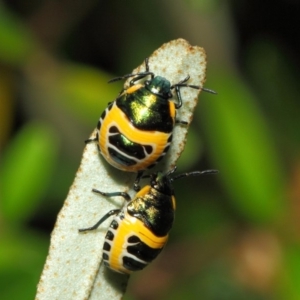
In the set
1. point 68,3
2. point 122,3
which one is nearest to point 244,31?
point 122,3

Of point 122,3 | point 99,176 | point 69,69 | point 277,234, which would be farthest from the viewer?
point 122,3

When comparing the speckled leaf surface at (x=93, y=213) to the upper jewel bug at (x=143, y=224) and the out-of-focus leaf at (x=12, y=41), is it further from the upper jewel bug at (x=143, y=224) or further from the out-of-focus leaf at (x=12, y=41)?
the out-of-focus leaf at (x=12, y=41)

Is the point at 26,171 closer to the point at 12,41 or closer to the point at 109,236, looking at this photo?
the point at 12,41

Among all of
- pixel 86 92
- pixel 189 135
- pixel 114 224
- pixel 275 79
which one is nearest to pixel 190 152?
pixel 189 135

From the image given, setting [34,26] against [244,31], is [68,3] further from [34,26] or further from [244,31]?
[244,31]

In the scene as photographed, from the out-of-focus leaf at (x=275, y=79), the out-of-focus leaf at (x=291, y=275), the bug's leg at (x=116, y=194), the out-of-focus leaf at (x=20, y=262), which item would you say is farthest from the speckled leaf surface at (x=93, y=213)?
the out-of-focus leaf at (x=275, y=79)

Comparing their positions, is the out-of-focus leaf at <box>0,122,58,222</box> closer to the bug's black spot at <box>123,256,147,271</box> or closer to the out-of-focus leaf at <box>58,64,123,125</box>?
the out-of-focus leaf at <box>58,64,123,125</box>

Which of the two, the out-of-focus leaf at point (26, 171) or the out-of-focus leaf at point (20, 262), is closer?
the out-of-focus leaf at point (20, 262)
